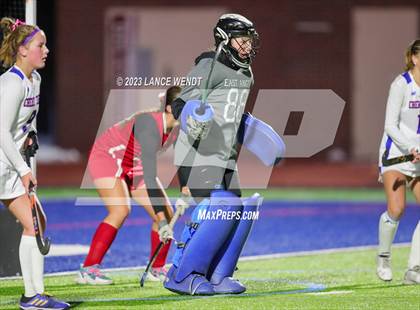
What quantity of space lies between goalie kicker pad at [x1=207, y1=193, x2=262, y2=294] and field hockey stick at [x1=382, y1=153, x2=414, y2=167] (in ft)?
4.76

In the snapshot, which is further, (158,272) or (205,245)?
(158,272)

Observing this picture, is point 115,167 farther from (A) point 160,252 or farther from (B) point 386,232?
(B) point 386,232

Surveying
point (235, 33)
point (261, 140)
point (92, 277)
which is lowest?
point (92, 277)

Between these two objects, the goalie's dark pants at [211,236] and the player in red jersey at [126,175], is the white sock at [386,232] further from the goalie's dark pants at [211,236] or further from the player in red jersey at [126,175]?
the player in red jersey at [126,175]

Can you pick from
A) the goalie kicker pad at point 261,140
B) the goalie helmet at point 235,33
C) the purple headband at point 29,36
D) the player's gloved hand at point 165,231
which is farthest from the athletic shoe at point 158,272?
the purple headband at point 29,36

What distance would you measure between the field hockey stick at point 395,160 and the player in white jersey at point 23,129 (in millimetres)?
3034

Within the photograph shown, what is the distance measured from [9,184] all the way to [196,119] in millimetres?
1372

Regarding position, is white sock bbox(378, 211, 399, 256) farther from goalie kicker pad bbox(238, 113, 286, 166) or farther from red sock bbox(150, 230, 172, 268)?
red sock bbox(150, 230, 172, 268)

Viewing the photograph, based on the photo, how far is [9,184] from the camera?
7.37 meters

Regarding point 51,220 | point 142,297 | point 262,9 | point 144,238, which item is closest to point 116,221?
point 142,297

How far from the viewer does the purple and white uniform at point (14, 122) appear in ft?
23.3

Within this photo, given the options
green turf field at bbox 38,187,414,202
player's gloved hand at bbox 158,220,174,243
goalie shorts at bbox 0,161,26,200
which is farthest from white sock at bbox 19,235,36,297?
green turf field at bbox 38,187,414,202

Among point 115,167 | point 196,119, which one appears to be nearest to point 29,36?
point 196,119

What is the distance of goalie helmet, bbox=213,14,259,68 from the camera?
7.88m
